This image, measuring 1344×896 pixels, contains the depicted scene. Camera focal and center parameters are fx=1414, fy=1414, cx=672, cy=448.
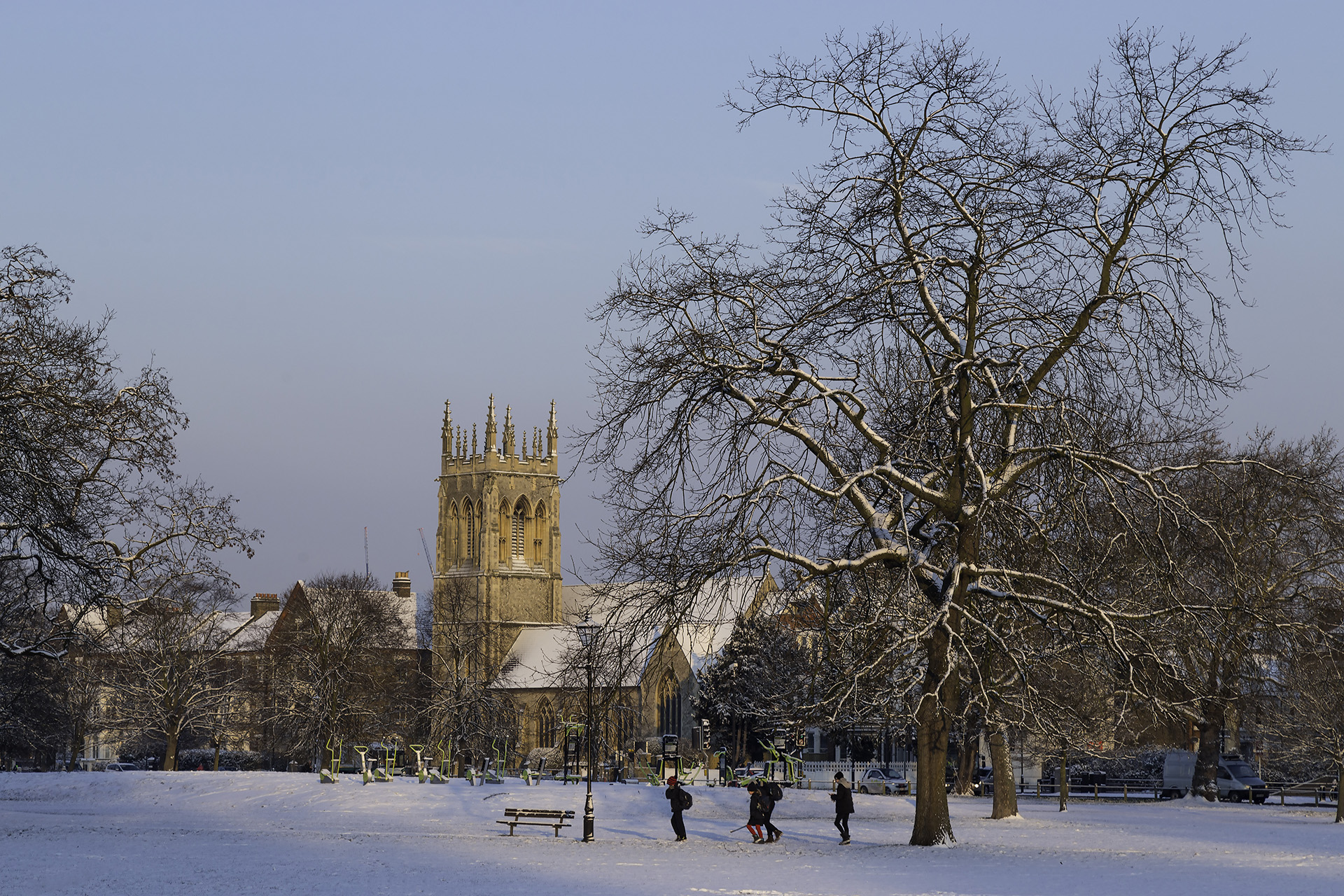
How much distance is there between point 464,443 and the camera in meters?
110

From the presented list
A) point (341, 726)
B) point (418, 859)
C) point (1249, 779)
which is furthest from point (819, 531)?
point (341, 726)

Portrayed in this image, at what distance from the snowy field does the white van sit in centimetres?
771

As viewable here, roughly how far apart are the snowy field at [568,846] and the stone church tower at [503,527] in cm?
6636

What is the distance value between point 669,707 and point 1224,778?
47888 millimetres

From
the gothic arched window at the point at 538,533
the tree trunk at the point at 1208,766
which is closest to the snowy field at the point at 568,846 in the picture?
the tree trunk at the point at 1208,766

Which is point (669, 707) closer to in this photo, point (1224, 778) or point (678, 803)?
point (1224, 778)

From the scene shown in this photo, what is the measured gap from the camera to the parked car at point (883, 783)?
5225cm

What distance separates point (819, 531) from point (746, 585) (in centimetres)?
254

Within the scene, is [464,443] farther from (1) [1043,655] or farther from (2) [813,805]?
(1) [1043,655]

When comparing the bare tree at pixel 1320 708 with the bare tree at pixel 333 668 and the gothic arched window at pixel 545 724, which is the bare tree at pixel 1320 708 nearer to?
the bare tree at pixel 333 668

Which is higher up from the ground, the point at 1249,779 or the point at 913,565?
the point at 913,565

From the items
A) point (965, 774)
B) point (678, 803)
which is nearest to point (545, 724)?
point (965, 774)

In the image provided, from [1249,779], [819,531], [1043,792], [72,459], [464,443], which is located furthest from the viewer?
[464,443]

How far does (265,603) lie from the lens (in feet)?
398
